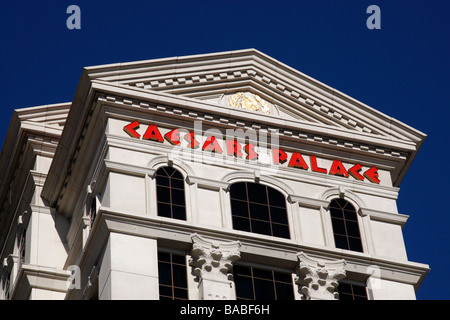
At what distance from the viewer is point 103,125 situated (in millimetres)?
51906

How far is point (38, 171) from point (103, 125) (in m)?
7.39

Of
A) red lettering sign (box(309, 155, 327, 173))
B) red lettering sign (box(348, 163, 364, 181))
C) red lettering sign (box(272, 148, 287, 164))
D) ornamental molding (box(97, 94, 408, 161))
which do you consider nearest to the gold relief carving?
ornamental molding (box(97, 94, 408, 161))

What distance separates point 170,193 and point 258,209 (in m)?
3.32

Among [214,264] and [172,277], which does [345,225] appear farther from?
[172,277]

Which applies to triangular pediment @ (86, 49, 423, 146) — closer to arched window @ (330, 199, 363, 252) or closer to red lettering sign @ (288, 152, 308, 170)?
red lettering sign @ (288, 152, 308, 170)

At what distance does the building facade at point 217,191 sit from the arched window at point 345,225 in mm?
48

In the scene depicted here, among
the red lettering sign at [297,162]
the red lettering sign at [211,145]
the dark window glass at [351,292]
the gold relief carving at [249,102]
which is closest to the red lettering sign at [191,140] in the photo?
the red lettering sign at [211,145]

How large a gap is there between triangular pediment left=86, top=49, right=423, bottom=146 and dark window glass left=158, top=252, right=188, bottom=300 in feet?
25.9

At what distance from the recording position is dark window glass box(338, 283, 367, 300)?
4981 centimetres

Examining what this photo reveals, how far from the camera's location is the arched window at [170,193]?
49688 millimetres

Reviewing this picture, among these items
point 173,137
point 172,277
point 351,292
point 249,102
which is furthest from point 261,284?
point 249,102

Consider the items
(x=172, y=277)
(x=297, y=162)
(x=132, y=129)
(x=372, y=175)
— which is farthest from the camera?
(x=372, y=175)

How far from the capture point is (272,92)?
181 feet
